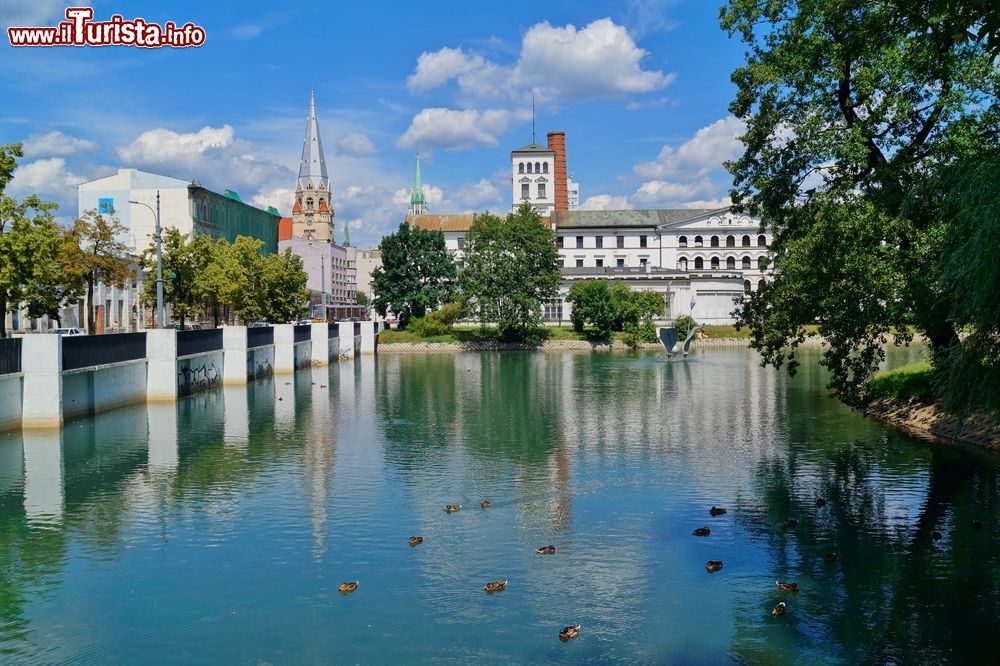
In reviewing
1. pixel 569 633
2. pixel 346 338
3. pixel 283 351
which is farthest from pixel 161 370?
pixel 346 338

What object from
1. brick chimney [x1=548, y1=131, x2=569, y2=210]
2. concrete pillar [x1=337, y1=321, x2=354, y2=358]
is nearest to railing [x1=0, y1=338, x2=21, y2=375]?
concrete pillar [x1=337, y1=321, x2=354, y2=358]

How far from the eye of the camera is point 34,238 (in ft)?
123

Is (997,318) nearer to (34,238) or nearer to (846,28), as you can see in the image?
(846,28)

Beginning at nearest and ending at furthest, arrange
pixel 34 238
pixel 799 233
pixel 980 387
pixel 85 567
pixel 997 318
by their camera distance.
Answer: pixel 997 318 < pixel 980 387 < pixel 85 567 < pixel 799 233 < pixel 34 238

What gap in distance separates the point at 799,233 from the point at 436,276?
75.3 metres

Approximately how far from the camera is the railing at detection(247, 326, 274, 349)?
182 ft

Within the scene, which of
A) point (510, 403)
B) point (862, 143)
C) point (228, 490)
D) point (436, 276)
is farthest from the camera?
point (436, 276)

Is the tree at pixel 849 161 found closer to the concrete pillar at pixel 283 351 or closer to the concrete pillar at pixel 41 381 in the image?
the concrete pillar at pixel 41 381

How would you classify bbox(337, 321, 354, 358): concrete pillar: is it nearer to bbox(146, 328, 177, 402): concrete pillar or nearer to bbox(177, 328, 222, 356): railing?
bbox(177, 328, 222, 356): railing

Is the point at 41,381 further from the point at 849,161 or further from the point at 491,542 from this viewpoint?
the point at 849,161

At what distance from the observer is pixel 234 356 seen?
2051 inches

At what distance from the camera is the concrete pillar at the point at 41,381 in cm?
3219

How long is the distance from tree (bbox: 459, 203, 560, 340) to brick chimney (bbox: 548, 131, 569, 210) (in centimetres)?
5488

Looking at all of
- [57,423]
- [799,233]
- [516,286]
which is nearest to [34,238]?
[57,423]
